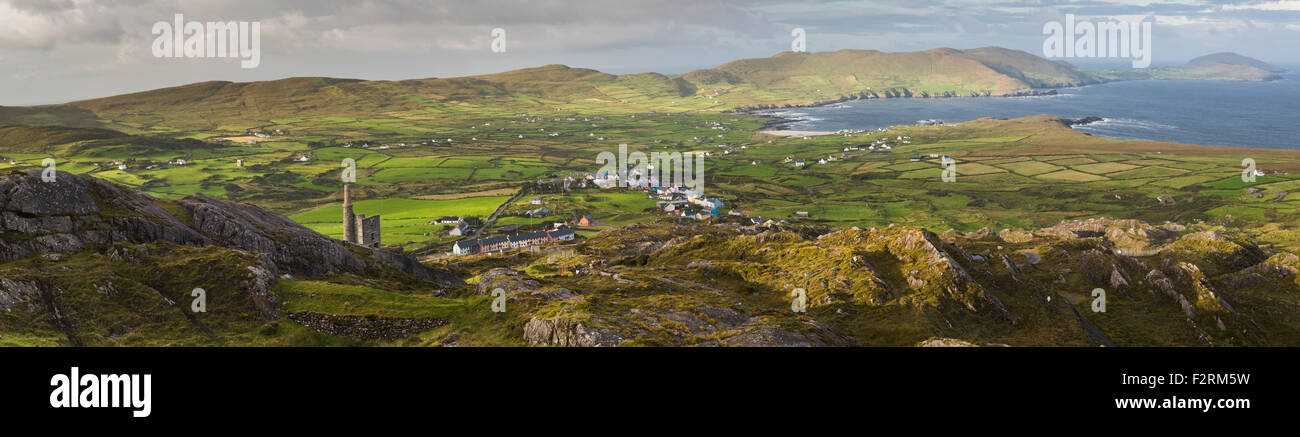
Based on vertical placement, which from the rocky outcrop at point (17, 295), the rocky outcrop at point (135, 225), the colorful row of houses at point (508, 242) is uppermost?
the rocky outcrop at point (135, 225)

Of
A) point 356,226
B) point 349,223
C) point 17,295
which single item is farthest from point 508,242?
point 17,295

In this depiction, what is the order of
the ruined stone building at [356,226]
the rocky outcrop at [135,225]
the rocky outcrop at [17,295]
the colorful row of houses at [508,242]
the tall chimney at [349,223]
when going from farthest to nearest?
1. the colorful row of houses at [508,242]
2. the ruined stone building at [356,226]
3. the tall chimney at [349,223]
4. the rocky outcrop at [135,225]
5. the rocky outcrop at [17,295]

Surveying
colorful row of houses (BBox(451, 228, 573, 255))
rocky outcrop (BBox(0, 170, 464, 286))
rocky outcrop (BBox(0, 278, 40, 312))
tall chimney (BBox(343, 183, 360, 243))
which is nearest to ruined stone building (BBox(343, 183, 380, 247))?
tall chimney (BBox(343, 183, 360, 243))

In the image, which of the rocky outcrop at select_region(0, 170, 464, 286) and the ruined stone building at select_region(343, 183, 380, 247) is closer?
the rocky outcrop at select_region(0, 170, 464, 286)

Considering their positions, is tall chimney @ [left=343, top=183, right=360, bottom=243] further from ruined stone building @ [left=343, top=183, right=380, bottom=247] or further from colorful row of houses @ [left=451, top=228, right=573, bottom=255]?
colorful row of houses @ [left=451, top=228, right=573, bottom=255]

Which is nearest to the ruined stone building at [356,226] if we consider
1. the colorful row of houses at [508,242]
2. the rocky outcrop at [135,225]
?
the rocky outcrop at [135,225]

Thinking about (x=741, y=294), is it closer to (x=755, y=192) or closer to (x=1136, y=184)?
(x=755, y=192)

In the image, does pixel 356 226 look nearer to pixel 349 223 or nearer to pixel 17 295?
pixel 349 223

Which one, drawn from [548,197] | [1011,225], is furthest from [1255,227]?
[548,197]

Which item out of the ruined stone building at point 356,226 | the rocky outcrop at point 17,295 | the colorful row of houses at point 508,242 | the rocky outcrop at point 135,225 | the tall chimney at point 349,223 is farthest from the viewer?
the colorful row of houses at point 508,242

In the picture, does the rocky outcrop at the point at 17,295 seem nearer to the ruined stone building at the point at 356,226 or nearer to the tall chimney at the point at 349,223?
the ruined stone building at the point at 356,226
